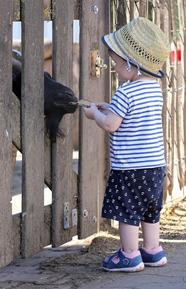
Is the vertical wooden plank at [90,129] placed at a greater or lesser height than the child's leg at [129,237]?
greater

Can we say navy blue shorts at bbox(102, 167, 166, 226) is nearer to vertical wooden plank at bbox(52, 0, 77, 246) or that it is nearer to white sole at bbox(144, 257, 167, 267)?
white sole at bbox(144, 257, 167, 267)

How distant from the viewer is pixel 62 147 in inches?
222

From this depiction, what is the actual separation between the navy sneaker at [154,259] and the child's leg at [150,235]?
5cm

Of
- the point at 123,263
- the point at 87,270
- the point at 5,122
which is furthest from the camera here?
the point at 87,270

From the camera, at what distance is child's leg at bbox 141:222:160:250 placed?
5.37 meters

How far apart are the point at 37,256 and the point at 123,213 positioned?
0.94m

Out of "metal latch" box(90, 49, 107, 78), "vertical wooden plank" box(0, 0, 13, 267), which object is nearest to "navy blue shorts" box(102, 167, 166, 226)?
"vertical wooden plank" box(0, 0, 13, 267)

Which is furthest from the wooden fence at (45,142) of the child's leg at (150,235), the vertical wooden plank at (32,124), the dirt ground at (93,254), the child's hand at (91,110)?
the child's leg at (150,235)

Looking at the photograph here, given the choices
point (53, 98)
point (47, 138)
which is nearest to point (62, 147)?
point (47, 138)

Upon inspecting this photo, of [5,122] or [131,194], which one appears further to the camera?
[131,194]

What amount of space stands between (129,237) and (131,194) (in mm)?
270

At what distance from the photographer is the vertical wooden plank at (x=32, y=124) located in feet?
17.1

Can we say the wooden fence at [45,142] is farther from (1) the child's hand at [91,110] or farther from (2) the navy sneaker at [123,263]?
(2) the navy sneaker at [123,263]

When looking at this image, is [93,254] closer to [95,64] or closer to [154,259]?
[154,259]
